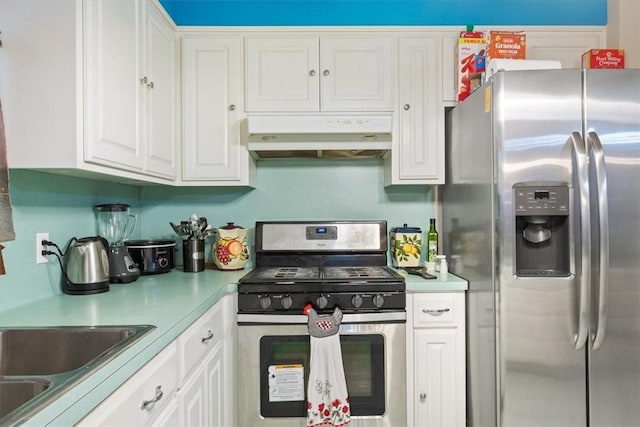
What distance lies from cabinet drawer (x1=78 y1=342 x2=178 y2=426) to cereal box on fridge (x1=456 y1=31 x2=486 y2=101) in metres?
1.91

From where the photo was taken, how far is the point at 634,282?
150 centimetres

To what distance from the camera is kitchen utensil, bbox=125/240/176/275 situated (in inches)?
78.2

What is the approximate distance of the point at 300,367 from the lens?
1787mm

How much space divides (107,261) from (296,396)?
1.08 meters

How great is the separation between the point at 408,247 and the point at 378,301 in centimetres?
53

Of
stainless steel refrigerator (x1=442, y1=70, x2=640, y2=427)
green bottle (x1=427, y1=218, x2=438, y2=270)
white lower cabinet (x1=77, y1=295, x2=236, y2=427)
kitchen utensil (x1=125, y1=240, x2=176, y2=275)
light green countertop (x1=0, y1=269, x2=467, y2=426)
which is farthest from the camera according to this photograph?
green bottle (x1=427, y1=218, x2=438, y2=270)

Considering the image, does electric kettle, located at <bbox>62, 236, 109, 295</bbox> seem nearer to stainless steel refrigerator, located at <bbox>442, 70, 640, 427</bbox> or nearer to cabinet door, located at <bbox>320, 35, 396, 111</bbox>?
cabinet door, located at <bbox>320, 35, 396, 111</bbox>

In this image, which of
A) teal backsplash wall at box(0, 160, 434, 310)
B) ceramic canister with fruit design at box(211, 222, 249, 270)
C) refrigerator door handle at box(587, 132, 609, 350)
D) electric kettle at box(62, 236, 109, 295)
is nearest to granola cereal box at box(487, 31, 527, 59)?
refrigerator door handle at box(587, 132, 609, 350)

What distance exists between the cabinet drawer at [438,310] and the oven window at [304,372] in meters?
0.23

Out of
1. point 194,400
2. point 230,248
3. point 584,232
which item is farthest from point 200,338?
point 584,232

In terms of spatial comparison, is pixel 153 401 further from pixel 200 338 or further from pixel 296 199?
pixel 296 199

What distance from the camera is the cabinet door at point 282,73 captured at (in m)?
2.07

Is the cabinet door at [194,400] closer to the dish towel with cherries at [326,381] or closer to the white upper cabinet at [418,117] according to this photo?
the dish towel with cherries at [326,381]

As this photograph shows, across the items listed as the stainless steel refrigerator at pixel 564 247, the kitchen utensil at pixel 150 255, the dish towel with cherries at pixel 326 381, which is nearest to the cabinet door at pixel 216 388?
the dish towel with cherries at pixel 326 381
